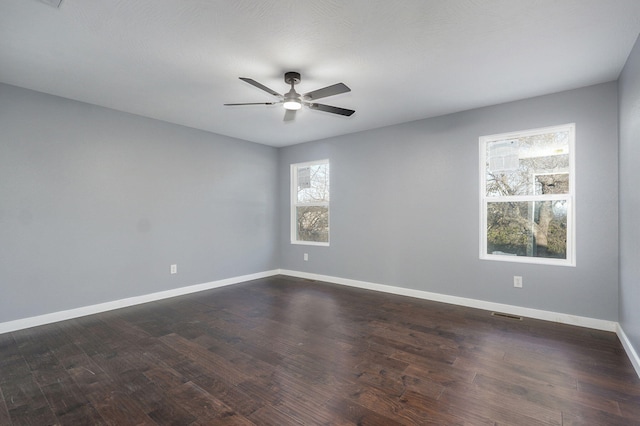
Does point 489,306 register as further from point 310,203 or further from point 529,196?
point 310,203

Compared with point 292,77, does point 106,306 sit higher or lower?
lower

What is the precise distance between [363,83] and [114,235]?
11.2 ft

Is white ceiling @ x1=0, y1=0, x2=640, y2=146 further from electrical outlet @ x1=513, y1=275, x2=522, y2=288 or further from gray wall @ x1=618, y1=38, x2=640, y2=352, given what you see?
electrical outlet @ x1=513, y1=275, x2=522, y2=288

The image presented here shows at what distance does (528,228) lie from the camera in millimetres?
3387

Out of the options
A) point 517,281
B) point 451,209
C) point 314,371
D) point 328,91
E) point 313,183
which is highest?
point 328,91

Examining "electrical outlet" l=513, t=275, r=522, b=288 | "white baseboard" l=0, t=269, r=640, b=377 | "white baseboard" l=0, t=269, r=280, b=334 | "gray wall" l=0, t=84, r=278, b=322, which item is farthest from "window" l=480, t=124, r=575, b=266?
"white baseboard" l=0, t=269, r=280, b=334

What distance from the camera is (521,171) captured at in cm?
342

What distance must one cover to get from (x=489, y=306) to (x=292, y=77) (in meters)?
3.34

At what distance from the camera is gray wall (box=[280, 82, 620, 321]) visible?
294 cm

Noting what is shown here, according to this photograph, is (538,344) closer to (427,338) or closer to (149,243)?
(427,338)

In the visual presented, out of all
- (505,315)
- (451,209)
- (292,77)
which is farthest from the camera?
(451,209)

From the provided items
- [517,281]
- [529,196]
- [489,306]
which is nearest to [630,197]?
[529,196]

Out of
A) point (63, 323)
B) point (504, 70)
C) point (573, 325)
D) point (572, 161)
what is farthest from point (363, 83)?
point (63, 323)

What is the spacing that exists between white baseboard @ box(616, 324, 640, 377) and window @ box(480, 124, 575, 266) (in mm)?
682
